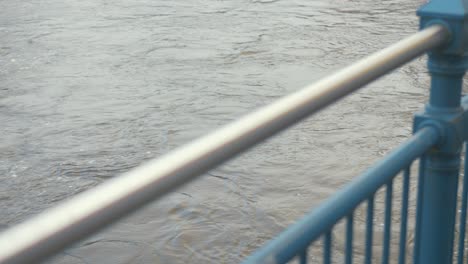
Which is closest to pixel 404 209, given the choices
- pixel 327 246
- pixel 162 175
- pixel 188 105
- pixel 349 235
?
pixel 349 235

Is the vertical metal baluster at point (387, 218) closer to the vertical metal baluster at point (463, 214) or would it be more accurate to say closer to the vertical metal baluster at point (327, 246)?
the vertical metal baluster at point (327, 246)

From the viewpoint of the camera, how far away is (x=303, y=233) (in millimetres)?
1546

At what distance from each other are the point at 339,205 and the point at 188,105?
205 inches

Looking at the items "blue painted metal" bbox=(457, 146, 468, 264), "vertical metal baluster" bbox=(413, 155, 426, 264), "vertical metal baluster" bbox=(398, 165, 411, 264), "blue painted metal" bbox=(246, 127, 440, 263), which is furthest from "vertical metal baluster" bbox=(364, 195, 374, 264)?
"blue painted metal" bbox=(457, 146, 468, 264)

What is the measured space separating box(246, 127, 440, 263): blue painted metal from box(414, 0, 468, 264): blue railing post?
6 centimetres

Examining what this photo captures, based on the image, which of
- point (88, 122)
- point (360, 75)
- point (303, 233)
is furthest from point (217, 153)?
point (88, 122)

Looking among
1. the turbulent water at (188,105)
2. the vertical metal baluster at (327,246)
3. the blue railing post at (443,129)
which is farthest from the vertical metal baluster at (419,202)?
the turbulent water at (188,105)

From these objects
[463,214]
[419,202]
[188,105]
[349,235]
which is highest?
[349,235]

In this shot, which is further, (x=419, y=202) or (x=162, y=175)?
(x=419, y=202)

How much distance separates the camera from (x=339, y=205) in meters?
1.66

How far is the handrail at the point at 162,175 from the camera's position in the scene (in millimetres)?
1053

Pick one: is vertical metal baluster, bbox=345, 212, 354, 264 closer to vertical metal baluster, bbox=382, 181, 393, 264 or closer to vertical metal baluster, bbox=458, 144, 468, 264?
vertical metal baluster, bbox=382, 181, 393, 264

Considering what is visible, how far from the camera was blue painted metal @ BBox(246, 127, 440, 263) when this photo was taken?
4.90ft

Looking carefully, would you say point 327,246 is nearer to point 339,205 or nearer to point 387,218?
point 339,205
